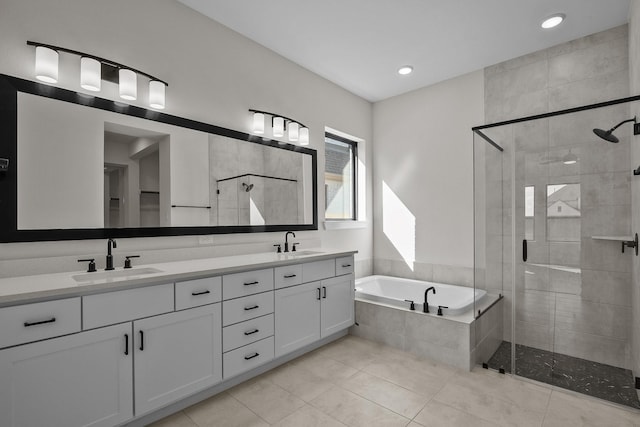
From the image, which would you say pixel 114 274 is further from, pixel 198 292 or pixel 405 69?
pixel 405 69

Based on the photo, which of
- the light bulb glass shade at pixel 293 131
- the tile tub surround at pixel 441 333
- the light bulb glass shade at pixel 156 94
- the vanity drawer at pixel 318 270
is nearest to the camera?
the light bulb glass shade at pixel 156 94

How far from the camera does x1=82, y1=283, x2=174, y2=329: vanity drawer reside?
4.84 ft

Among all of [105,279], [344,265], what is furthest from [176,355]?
[344,265]

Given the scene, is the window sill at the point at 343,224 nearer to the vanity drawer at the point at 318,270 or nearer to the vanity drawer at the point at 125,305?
the vanity drawer at the point at 318,270

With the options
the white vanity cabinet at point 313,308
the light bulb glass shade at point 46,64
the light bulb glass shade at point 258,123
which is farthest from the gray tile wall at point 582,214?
the light bulb glass shade at point 46,64

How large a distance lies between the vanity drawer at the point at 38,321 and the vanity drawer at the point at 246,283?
77 centimetres

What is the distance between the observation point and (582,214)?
84.3 inches

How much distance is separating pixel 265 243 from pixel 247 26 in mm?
1867

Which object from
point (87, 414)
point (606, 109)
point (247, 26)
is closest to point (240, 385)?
point (87, 414)

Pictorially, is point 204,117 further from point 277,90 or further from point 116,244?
point 116,244

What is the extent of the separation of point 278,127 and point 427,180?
1.88m

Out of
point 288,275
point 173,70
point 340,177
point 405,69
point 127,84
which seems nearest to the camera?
point 127,84

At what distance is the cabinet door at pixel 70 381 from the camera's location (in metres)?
1.29

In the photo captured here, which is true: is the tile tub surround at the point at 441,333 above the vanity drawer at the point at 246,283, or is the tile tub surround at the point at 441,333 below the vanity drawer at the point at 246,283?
below
